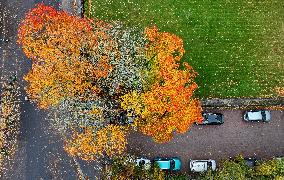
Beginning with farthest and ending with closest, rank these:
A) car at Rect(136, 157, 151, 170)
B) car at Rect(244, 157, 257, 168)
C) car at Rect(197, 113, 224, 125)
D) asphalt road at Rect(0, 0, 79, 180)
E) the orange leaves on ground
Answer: car at Rect(197, 113, 224, 125)
asphalt road at Rect(0, 0, 79, 180)
car at Rect(244, 157, 257, 168)
car at Rect(136, 157, 151, 170)
the orange leaves on ground

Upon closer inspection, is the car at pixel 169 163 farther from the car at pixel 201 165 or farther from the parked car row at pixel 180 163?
the car at pixel 201 165

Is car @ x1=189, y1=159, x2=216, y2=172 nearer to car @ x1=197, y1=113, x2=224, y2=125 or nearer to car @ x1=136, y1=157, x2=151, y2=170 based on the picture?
car @ x1=197, y1=113, x2=224, y2=125

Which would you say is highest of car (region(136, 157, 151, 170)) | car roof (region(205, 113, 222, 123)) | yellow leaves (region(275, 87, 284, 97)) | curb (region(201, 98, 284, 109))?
yellow leaves (region(275, 87, 284, 97))

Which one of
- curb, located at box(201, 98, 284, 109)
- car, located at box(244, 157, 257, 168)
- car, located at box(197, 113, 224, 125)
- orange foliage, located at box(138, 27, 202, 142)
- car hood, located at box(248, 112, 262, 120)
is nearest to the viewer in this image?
orange foliage, located at box(138, 27, 202, 142)

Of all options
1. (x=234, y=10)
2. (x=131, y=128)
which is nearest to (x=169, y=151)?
(x=131, y=128)

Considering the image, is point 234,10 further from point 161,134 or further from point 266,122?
point 161,134

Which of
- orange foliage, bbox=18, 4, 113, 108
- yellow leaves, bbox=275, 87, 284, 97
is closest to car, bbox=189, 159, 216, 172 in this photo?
yellow leaves, bbox=275, 87, 284, 97

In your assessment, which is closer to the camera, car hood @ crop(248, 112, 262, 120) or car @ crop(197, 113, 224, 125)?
car @ crop(197, 113, 224, 125)
